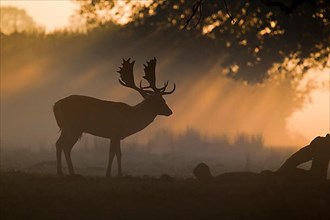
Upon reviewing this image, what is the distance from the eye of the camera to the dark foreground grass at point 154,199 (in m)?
13.5

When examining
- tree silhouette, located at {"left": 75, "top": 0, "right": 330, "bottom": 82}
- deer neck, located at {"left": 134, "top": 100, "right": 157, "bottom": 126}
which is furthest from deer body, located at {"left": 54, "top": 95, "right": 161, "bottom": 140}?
tree silhouette, located at {"left": 75, "top": 0, "right": 330, "bottom": 82}

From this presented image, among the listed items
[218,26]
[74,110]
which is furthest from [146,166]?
[74,110]

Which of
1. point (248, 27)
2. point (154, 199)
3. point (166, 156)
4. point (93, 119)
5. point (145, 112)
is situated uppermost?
point (248, 27)

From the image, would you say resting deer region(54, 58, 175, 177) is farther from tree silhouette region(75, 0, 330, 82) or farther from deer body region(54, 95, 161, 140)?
→ tree silhouette region(75, 0, 330, 82)

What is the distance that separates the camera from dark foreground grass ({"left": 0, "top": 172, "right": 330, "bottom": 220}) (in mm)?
13453

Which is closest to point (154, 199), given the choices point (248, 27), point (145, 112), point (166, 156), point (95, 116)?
point (95, 116)

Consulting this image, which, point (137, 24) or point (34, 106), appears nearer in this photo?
point (137, 24)

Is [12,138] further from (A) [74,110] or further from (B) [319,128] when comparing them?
(B) [319,128]

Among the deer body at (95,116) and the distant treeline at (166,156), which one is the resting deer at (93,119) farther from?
the distant treeline at (166,156)

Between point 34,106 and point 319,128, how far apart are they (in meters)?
34.7

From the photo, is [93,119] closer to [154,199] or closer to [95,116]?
[95,116]

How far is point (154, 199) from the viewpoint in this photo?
1508 centimetres

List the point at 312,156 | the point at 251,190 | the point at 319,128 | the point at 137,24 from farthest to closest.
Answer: the point at 319,128 < the point at 137,24 < the point at 312,156 < the point at 251,190

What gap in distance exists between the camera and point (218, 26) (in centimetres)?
3366
